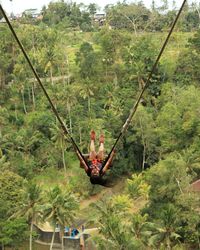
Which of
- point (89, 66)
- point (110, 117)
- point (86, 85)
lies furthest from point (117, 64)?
point (110, 117)

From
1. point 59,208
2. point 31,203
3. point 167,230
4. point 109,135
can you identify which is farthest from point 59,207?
point 109,135

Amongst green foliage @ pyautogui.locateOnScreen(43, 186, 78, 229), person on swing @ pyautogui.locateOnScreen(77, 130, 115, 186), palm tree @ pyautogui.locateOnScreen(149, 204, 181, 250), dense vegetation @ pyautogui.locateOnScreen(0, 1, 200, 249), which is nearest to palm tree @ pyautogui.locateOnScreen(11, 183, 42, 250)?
dense vegetation @ pyautogui.locateOnScreen(0, 1, 200, 249)

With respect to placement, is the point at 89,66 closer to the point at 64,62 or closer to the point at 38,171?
the point at 64,62

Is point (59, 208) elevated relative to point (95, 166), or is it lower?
lower

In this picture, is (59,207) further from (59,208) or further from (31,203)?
(31,203)

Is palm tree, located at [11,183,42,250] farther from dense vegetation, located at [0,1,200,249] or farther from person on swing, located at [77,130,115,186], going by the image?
person on swing, located at [77,130,115,186]

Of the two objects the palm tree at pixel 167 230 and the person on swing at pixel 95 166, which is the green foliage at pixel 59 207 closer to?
the palm tree at pixel 167 230

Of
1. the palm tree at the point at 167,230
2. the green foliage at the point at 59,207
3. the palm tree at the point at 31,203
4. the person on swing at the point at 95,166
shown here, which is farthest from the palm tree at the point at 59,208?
the person on swing at the point at 95,166
